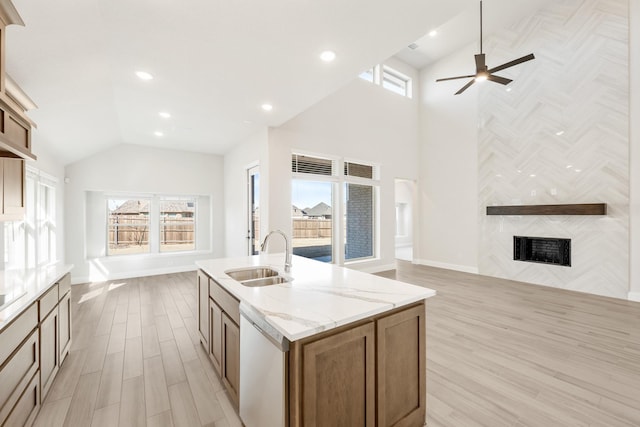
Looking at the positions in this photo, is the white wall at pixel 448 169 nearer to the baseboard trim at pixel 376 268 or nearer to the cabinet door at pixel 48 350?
the baseboard trim at pixel 376 268

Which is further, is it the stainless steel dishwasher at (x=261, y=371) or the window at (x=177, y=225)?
the window at (x=177, y=225)

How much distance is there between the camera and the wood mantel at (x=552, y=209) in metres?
4.36

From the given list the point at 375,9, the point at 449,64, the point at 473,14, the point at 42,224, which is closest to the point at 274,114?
the point at 375,9

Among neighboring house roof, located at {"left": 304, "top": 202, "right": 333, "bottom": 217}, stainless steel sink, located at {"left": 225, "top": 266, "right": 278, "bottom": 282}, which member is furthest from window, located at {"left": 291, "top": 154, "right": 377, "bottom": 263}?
stainless steel sink, located at {"left": 225, "top": 266, "right": 278, "bottom": 282}

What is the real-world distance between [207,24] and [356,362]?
2578mm

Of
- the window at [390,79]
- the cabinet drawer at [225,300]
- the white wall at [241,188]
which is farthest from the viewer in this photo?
the window at [390,79]

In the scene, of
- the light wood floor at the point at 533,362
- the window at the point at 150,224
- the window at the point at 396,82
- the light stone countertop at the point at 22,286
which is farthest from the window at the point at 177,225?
the window at the point at 396,82

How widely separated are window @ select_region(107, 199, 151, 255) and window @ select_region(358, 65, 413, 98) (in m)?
5.80

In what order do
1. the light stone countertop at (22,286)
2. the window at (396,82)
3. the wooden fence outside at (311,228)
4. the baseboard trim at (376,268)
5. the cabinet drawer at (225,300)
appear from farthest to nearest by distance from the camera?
the window at (396,82) < the baseboard trim at (376,268) < the wooden fence outside at (311,228) < the cabinet drawer at (225,300) < the light stone countertop at (22,286)

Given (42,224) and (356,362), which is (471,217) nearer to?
(356,362)

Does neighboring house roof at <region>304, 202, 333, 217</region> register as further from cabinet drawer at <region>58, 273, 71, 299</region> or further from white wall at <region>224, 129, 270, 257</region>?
cabinet drawer at <region>58, 273, 71, 299</region>

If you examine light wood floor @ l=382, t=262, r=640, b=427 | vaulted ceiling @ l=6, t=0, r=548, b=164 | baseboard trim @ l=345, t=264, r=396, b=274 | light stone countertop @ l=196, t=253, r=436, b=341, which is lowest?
light wood floor @ l=382, t=262, r=640, b=427

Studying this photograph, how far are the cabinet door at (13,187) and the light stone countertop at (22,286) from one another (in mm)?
497

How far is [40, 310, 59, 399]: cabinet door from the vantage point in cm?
190
